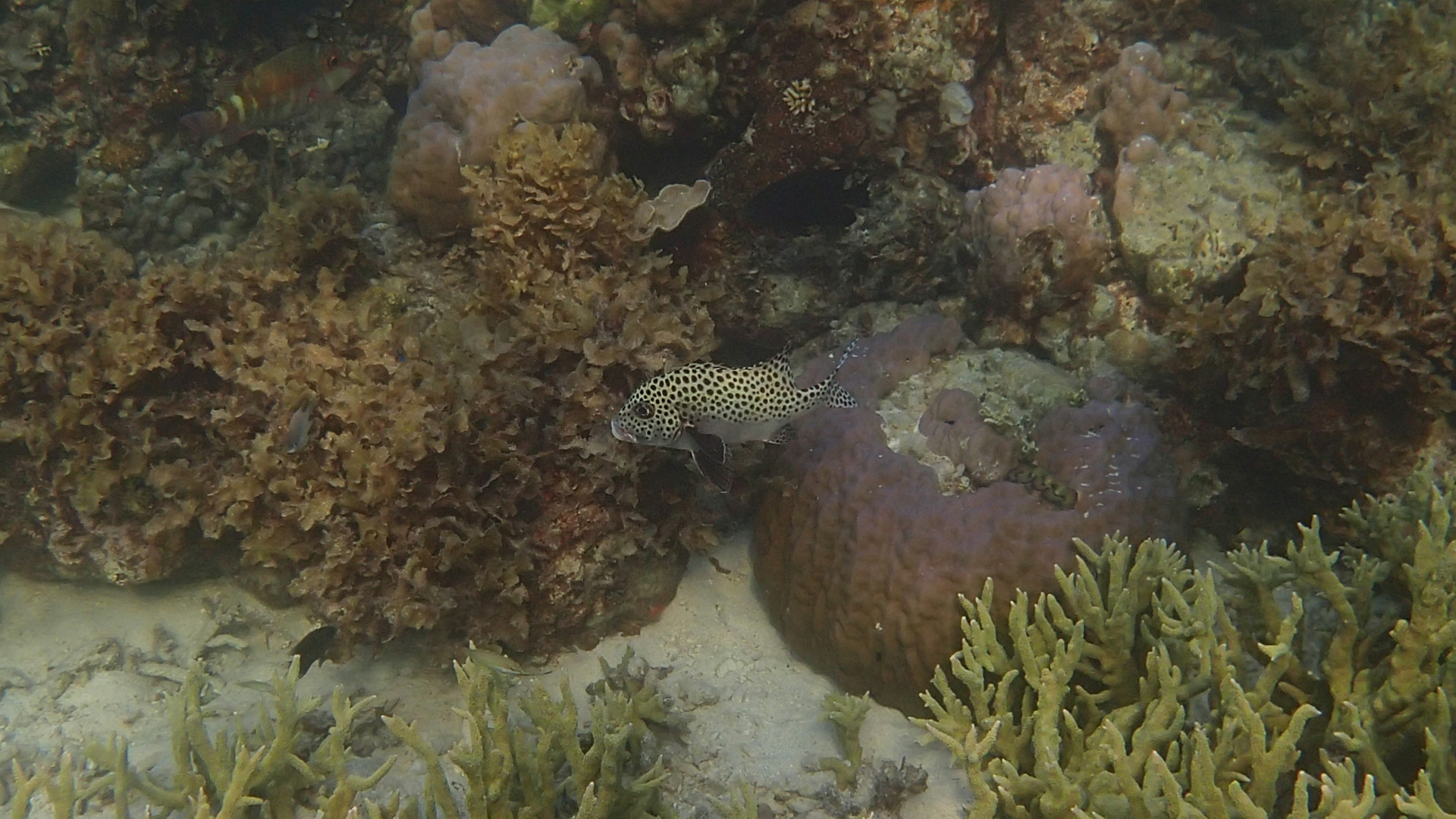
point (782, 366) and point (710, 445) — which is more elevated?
point (782, 366)

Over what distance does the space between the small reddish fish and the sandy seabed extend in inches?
123

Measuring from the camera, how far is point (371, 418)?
379 cm

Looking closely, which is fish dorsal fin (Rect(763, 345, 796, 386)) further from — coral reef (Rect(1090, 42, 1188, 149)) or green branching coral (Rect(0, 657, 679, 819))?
coral reef (Rect(1090, 42, 1188, 149))

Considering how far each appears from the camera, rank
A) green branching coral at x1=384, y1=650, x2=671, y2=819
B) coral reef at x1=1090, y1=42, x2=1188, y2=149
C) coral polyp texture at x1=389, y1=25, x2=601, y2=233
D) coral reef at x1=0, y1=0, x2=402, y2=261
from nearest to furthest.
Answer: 1. green branching coral at x1=384, y1=650, x2=671, y2=819
2. coral polyp texture at x1=389, y1=25, x2=601, y2=233
3. coral reef at x1=1090, y1=42, x2=1188, y2=149
4. coral reef at x1=0, y1=0, x2=402, y2=261

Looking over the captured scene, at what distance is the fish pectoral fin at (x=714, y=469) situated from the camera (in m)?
3.62

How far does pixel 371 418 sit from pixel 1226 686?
3.96 metres

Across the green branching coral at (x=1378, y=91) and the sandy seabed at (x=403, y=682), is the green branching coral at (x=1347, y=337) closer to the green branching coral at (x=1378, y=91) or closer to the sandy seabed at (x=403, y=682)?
the green branching coral at (x=1378, y=91)

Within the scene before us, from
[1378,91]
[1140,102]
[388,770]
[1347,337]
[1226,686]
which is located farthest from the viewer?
[1140,102]

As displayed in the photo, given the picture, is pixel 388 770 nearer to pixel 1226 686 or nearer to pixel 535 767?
pixel 535 767

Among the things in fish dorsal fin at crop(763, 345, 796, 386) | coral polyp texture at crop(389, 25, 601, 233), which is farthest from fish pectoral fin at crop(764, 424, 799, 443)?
coral polyp texture at crop(389, 25, 601, 233)

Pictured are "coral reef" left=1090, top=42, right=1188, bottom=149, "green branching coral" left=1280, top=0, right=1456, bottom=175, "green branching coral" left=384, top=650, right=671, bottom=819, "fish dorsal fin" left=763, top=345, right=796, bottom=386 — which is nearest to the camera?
"green branching coral" left=384, top=650, right=671, bottom=819

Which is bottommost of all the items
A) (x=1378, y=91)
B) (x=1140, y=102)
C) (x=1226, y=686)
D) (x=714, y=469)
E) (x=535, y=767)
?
(x=535, y=767)

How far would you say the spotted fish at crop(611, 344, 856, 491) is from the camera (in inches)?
140

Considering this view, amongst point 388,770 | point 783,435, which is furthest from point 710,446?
point 388,770
